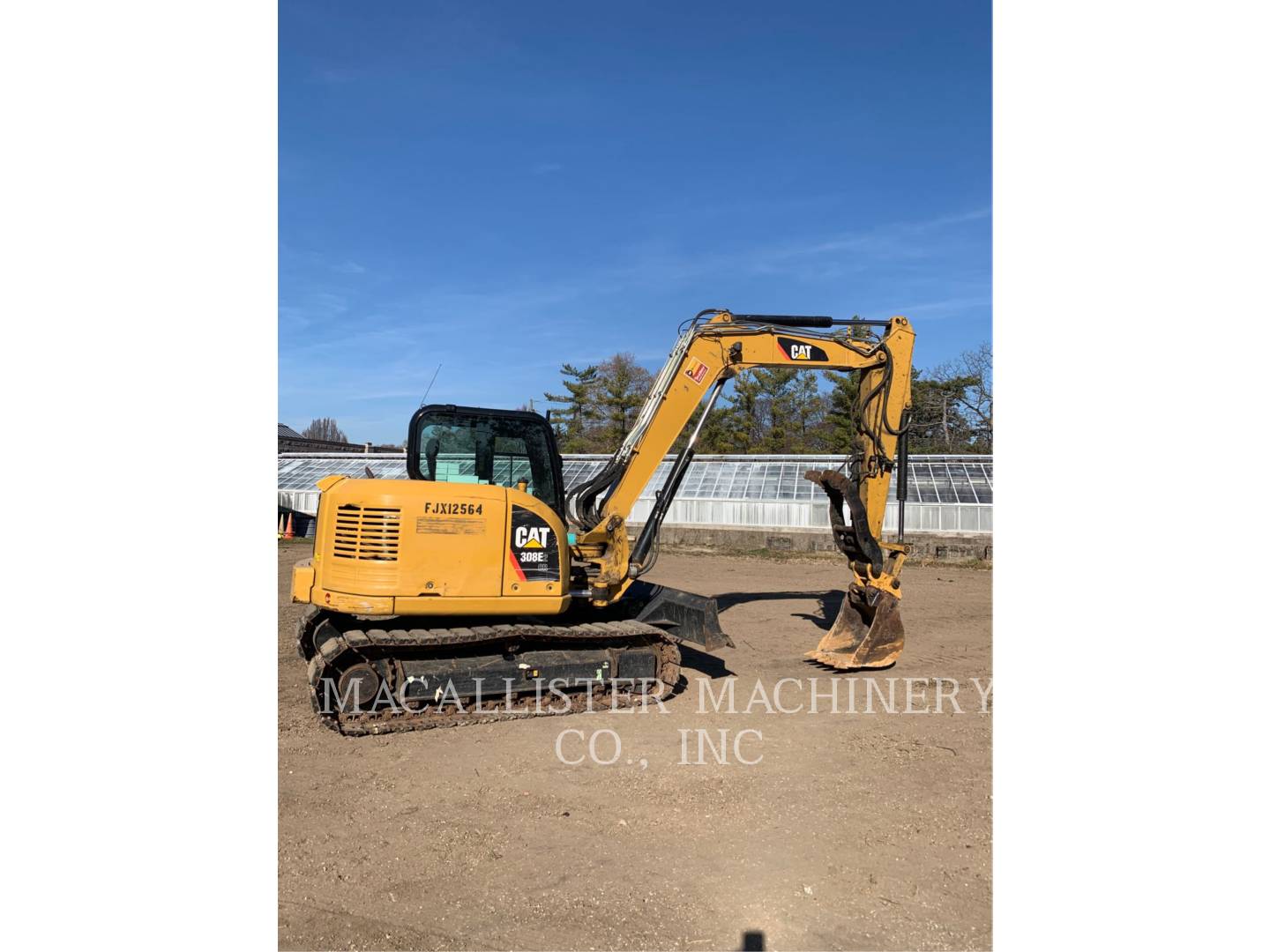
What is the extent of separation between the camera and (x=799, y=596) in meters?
15.0

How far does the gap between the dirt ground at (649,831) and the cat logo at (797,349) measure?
3.62 m

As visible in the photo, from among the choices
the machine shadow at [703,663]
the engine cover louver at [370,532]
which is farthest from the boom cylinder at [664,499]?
the engine cover louver at [370,532]

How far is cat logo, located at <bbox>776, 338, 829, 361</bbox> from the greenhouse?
12.4 metres

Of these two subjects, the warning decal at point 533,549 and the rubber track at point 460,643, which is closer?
the rubber track at point 460,643

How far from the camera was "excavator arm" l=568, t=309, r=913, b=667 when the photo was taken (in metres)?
8.89

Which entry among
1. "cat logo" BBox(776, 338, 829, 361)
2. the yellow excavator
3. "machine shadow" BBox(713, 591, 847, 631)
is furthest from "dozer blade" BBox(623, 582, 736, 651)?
"machine shadow" BBox(713, 591, 847, 631)

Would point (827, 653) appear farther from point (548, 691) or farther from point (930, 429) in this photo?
point (930, 429)

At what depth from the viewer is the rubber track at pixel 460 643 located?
7184mm

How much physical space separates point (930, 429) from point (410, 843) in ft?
116

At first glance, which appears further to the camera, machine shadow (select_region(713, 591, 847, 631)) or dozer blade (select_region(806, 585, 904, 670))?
machine shadow (select_region(713, 591, 847, 631))

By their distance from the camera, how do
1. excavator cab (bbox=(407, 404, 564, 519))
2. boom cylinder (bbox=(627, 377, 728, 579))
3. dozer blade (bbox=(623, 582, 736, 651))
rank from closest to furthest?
1. excavator cab (bbox=(407, 404, 564, 519))
2. dozer blade (bbox=(623, 582, 736, 651))
3. boom cylinder (bbox=(627, 377, 728, 579))

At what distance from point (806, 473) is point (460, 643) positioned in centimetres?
392

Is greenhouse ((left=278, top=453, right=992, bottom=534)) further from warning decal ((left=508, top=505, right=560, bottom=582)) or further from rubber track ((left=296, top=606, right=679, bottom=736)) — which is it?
warning decal ((left=508, top=505, right=560, bottom=582))

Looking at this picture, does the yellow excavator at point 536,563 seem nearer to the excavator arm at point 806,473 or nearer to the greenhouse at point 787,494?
the excavator arm at point 806,473
